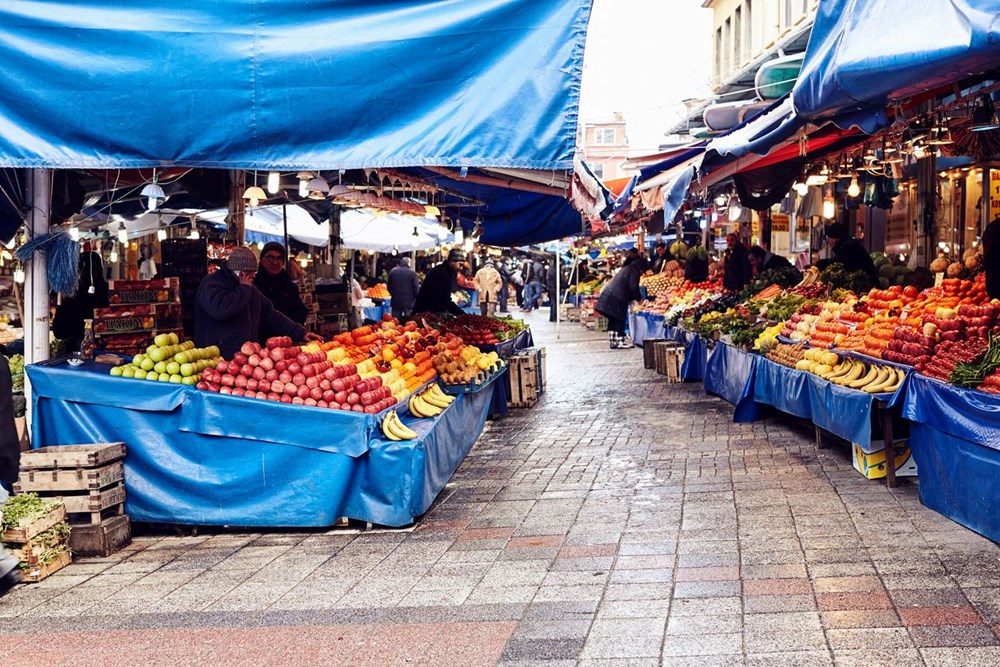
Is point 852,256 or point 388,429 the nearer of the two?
point 388,429

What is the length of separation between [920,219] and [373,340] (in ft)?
34.8

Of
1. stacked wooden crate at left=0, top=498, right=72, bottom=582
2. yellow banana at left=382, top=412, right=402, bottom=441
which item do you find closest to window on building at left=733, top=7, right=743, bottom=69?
yellow banana at left=382, top=412, right=402, bottom=441

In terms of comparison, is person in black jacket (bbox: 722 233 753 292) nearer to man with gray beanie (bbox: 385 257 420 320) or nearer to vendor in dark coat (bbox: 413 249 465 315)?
vendor in dark coat (bbox: 413 249 465 315)

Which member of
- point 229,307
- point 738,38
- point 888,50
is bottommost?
point 229,307

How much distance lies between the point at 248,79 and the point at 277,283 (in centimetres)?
661

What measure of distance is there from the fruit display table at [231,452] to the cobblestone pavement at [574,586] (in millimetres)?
213

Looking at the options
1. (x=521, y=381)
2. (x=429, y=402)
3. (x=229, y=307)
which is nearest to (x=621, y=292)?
(x=521, y=381)

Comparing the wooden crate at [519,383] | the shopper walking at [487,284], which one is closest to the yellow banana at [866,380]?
the wooden crate at [519,383]

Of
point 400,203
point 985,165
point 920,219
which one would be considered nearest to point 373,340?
point 400,203

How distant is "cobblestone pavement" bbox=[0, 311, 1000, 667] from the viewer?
17.2 feet

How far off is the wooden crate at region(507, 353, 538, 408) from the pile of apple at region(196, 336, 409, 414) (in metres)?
6.49

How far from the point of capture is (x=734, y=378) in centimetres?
1413

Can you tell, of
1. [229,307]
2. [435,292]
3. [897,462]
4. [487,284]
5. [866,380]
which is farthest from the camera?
[487,284]

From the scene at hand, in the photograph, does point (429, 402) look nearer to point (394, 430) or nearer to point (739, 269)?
point (394, 430)
